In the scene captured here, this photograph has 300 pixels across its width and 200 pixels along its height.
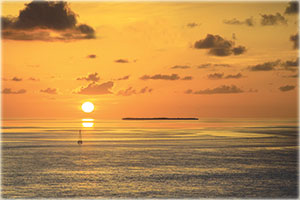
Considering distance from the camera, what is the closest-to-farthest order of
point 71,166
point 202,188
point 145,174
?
point 202,188
point 145,174
point 71,166

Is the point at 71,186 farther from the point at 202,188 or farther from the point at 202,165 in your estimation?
the point at 202,165

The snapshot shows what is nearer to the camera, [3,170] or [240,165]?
[3,170]

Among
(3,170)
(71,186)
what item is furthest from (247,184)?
(3,170)

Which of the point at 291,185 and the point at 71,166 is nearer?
the point at 291,185

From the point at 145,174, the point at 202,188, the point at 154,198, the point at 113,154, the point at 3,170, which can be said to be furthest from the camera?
the point at 113,154

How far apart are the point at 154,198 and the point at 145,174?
16861mm

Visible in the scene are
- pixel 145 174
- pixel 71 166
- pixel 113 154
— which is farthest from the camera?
pixel 113 154

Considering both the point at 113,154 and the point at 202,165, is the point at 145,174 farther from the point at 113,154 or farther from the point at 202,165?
the point at 113,154

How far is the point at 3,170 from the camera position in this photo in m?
77.0

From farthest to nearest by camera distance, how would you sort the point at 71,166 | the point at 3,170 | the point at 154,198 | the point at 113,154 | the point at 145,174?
the point at 113,154 → the point at 71,166 → the point at 3,170 → the point at 145,174 → the point at 154,198

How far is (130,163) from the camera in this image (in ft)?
284

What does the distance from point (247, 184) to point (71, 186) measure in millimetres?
24798

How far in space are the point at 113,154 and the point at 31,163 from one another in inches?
874

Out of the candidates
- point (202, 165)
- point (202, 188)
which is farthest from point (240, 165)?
point (202, 188)
